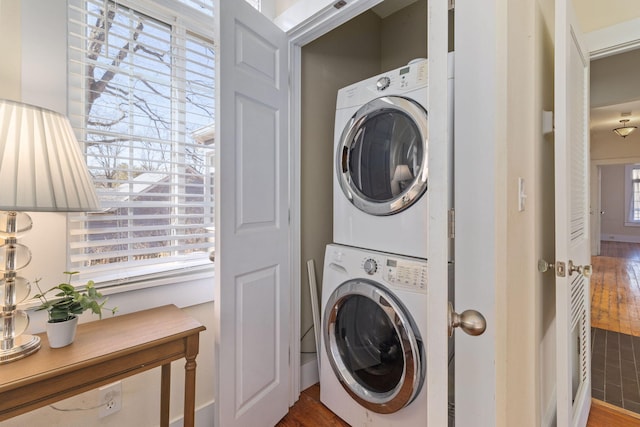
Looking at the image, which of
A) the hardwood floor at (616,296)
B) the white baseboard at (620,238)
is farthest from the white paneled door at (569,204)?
the white baseboard at (620,238)

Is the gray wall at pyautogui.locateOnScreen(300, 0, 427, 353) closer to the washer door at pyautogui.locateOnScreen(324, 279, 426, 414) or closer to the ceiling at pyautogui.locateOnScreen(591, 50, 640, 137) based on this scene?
the washer door at pyautogui.locateOnScreen(324, 279, 426, 414)

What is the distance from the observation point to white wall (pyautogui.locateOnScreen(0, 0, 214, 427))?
3.22 ft

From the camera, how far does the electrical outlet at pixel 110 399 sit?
1.17m

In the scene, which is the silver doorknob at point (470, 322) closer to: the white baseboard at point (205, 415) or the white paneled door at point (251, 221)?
the white paneled door at point (251, 221)

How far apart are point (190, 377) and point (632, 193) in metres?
11.4

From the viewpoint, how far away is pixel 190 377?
112 cm

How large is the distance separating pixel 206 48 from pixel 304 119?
64 cm

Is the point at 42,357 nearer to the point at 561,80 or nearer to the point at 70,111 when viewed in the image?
the point at 70,111

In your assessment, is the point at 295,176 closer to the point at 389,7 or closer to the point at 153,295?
the point at 153,295

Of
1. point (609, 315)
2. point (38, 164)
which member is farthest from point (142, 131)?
point (609, 315)

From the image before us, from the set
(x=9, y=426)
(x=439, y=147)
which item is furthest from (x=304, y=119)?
(x=9, y=426)

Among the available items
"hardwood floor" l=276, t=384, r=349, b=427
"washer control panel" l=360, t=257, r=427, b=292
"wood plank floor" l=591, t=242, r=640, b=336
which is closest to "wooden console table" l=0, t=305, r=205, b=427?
"hardwood floor" l=276, t=384, r=349, b=427

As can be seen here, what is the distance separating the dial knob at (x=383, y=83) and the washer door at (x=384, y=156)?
2.3 inches

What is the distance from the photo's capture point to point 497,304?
0.69 m
